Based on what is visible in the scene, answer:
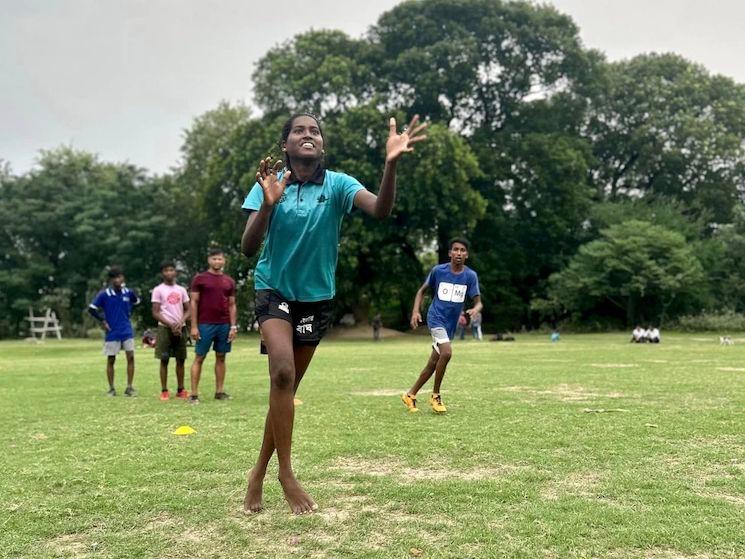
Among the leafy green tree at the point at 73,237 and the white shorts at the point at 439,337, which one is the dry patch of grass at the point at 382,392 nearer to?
the white shorts at the point at 439,337

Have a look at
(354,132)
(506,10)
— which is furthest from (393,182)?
(506,10)

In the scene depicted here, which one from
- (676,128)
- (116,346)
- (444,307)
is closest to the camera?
(444,307)

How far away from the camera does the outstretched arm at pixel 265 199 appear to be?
165 inches

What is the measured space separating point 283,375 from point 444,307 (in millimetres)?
4642

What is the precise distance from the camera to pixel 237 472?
522 cm

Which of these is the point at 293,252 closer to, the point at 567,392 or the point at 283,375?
the point at 283,375

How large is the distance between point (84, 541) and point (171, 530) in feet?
1.51

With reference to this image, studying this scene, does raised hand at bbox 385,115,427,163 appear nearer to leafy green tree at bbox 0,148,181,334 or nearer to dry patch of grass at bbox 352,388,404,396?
dry patch of grass at bbox 352,388,404,396

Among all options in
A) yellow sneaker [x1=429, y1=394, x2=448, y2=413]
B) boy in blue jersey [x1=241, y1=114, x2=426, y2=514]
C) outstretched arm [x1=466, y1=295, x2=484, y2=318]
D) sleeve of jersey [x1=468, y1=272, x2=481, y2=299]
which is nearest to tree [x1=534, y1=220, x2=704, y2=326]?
outstretched arm [x1=466, y1=295, x2=484, y2=318]

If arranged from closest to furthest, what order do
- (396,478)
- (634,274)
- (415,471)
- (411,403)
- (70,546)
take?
(70,546), (396,478), (415,471), (411,403), (634,274)

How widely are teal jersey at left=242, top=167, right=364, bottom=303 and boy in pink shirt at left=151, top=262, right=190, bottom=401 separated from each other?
6431 millimetres

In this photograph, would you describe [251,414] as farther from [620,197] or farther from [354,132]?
[620,197]

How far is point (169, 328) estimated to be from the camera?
10641 millimetres

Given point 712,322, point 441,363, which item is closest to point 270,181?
point 441,363
